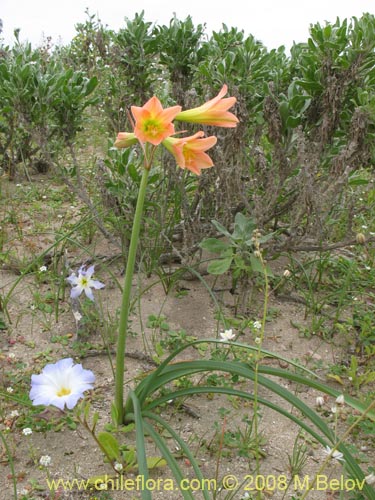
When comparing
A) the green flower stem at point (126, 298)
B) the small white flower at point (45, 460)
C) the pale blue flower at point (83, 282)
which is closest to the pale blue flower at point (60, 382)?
the green flower stem at point (126, 298)

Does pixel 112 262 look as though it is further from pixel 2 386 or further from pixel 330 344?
pixel 330 344

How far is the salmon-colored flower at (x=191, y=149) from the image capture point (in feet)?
4.83

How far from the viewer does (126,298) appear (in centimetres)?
167

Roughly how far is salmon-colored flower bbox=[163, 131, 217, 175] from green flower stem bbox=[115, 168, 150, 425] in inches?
4.1

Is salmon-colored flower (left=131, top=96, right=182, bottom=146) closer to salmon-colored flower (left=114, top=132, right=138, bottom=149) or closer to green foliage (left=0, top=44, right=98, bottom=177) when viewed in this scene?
salmon-colored flower (left=114, top=132, right=138, bottom=149)

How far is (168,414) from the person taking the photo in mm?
2076

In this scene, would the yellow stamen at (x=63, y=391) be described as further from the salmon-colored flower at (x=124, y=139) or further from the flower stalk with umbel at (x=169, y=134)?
the salmon-colored flower at (x=124, y=139)

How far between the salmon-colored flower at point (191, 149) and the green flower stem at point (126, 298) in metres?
0.11

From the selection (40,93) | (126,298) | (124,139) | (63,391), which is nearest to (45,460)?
(63,391)

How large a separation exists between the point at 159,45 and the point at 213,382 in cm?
203

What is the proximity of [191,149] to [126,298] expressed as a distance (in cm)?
51

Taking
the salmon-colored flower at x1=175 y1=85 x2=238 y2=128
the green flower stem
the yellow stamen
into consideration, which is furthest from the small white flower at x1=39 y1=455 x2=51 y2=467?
the salmon-colored flower at x1=175 y1=85 x2=238 y2=128

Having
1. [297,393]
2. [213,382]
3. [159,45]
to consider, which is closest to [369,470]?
[297,393]

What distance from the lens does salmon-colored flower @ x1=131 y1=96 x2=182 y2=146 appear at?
55.6 inches
